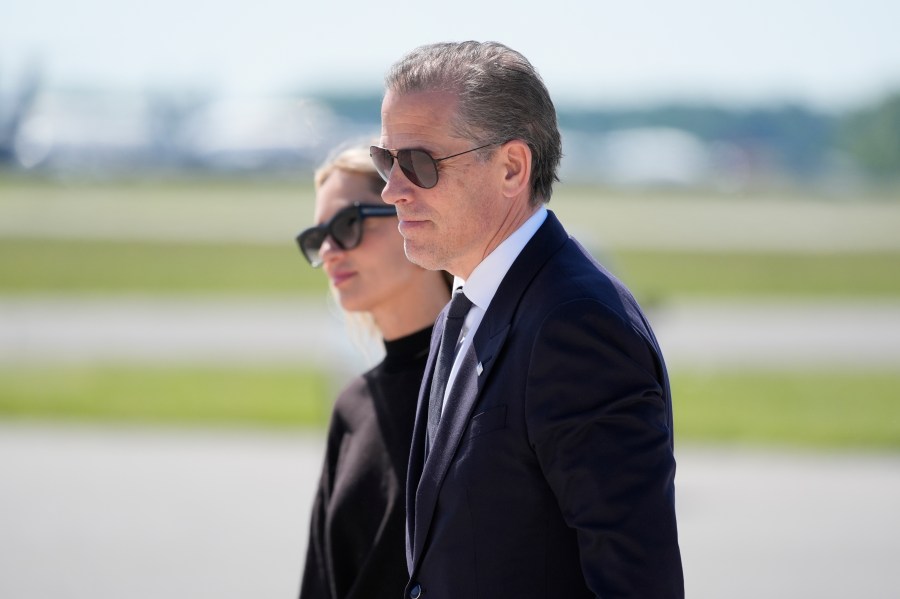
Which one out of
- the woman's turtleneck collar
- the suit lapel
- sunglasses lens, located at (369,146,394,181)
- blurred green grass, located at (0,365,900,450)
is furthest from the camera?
blurred green grass, located at (0,365,900,450)

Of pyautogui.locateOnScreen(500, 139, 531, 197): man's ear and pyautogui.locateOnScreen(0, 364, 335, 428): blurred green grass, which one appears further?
pyautogui.locateOnScreen(0, 364, 335, 428): blurred green grass

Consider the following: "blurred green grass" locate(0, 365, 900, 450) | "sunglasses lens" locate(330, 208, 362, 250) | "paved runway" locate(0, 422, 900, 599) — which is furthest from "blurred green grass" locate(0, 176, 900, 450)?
"sunglasses lens" locate(330, 208, 362, 250)

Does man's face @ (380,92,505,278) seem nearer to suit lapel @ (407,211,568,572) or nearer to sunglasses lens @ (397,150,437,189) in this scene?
sunglasses lens @ (397,150,437,189)

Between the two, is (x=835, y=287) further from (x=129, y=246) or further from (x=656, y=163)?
(x=656, y=163)

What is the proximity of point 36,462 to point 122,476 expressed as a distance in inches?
30.2

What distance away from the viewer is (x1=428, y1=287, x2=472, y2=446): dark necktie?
2.21 meters

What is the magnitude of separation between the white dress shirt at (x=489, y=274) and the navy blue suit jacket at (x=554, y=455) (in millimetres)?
42

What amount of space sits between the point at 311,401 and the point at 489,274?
9.07 metres

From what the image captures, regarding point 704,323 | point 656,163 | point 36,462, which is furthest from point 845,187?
point 36,462

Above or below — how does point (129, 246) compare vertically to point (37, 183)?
below

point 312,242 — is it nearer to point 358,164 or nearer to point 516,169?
point 358,164

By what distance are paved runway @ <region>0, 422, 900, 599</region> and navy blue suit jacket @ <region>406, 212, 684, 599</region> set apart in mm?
3895

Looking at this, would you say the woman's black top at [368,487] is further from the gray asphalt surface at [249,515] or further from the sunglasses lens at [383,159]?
the gray asphalt surface at [249,515]

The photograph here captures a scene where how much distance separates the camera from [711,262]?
26.0 m
